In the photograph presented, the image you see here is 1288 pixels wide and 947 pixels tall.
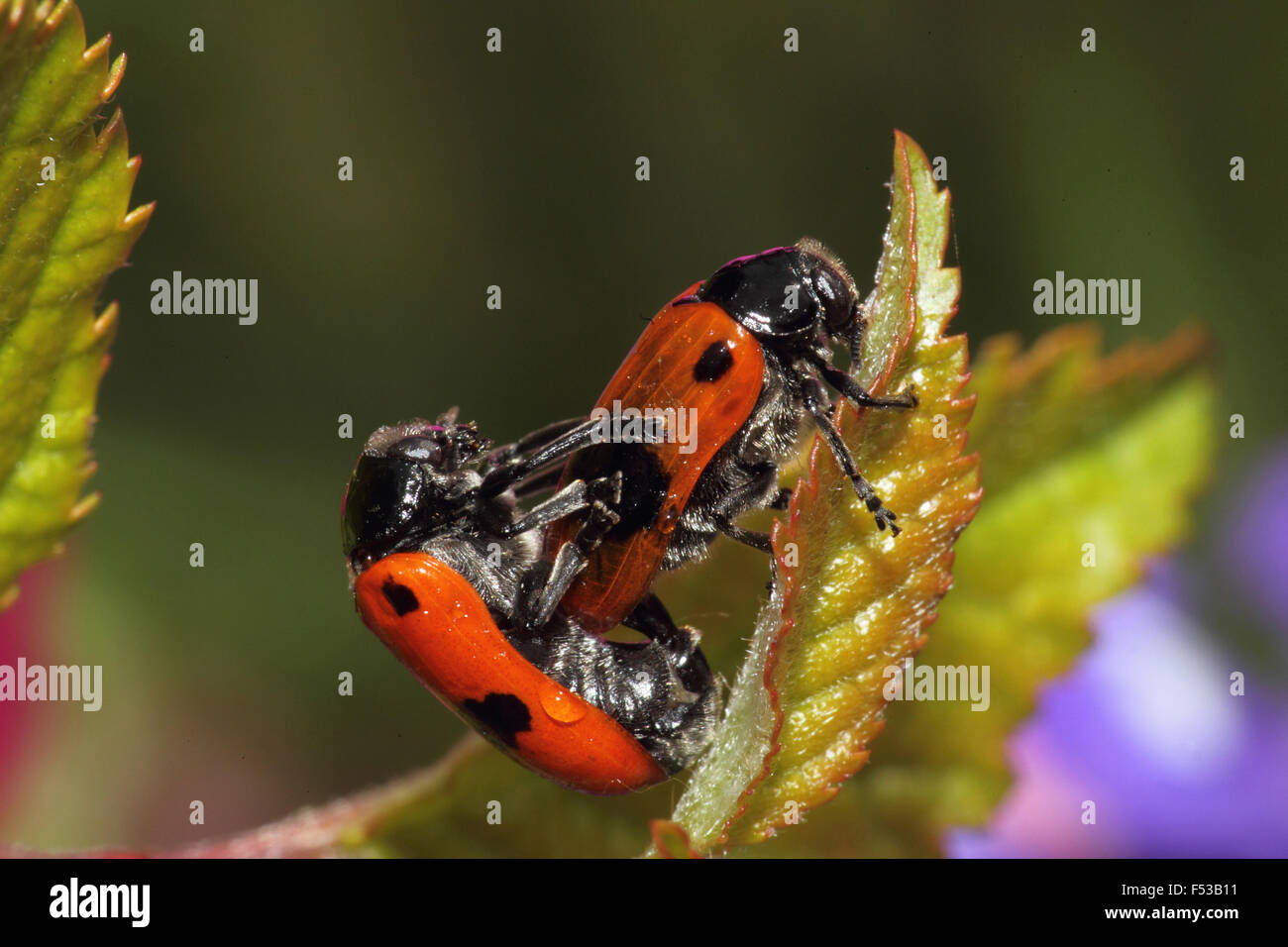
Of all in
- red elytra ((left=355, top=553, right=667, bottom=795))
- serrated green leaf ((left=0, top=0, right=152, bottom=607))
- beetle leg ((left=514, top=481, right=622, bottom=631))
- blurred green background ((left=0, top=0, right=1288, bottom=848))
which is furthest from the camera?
blurred green background ((left=0, top=0, right=1288, bottom=848))

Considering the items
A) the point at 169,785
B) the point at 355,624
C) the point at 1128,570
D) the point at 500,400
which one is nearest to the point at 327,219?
the point at 500,400

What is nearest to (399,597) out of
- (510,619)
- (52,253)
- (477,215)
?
(510,619)

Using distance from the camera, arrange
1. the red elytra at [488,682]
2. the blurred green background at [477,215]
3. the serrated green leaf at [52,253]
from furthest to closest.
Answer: the blurred green background at [477,215], the red elytra at [488,682], the serrated green leaf at [52,253]

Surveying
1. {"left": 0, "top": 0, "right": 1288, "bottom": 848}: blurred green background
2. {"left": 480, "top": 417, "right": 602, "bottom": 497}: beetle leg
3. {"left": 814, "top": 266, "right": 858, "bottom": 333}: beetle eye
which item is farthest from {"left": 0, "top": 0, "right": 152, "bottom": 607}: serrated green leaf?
{"left": 0, "top": 0, "right": 1288, "bottom": 848}: blurred green background

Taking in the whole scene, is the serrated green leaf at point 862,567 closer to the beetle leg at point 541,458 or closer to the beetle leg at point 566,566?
the beetle leg at point 566,566

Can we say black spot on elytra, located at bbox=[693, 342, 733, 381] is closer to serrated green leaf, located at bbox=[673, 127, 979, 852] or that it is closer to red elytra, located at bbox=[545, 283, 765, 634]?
red elytra, located at bbox=[545, 283, 765, 634]

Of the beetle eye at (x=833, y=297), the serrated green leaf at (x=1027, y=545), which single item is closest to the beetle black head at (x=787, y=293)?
the beetle eye at (x=833, y=297)
